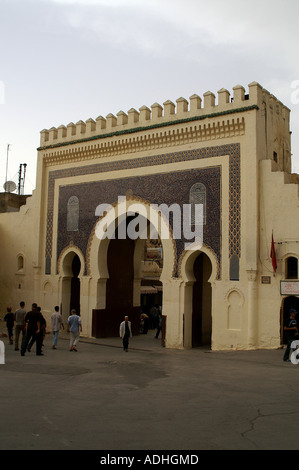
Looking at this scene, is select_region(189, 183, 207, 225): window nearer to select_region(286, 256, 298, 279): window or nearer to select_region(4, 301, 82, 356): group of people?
select_region(286, 256, 298, 279): window

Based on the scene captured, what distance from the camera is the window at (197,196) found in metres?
13.6

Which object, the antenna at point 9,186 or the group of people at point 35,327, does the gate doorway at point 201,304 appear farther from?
the antenna at point 9,186

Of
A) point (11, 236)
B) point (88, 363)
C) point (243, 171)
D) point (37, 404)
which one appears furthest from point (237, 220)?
point (11, 236)

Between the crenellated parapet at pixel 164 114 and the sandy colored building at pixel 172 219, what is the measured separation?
4 cm

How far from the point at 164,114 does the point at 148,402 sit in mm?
10090

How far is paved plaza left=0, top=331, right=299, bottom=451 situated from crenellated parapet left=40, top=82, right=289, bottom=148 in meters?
6.62

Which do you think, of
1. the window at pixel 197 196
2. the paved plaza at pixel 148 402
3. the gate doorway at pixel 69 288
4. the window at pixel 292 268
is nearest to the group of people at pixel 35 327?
the paved plaza at pixel 148 402

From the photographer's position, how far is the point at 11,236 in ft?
63.7

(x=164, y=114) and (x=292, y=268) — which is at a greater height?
(x=164, y=114)

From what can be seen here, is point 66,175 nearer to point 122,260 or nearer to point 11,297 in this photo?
point 122,260

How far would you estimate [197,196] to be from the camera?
1377 centimetres

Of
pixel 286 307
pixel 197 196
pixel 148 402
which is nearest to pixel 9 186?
pixel 197 196

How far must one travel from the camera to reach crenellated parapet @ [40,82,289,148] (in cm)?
1309

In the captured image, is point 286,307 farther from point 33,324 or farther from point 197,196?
point 33,324
